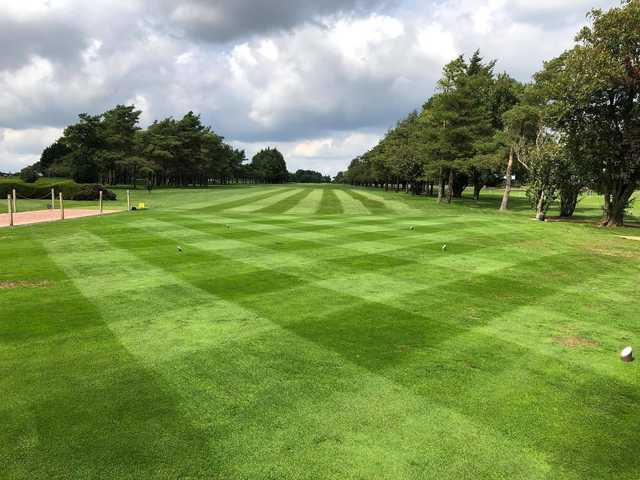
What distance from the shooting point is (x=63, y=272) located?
1292cm

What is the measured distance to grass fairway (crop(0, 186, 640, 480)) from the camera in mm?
4617

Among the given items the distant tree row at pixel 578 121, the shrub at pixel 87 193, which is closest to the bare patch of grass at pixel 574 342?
the distant tree row at pixel 578 121

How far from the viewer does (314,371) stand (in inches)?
261

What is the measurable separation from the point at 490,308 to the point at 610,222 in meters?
27.7

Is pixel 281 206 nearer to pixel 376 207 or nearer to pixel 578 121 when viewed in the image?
pixel 376 207

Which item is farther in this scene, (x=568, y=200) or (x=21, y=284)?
(x=568, y=200)

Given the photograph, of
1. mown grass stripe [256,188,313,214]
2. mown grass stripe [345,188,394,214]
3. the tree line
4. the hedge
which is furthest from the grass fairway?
the tree line

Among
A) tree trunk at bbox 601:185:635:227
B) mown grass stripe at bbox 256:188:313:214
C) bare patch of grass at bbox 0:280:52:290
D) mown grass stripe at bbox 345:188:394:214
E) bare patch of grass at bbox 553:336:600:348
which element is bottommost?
bare patch of grass at bbox 0:280:52:290

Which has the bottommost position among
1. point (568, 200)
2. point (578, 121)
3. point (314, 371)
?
point (314, 371)

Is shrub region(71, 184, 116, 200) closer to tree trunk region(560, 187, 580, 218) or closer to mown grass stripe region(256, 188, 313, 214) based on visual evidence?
mown grass stripe region(256, 188, 313, 214)

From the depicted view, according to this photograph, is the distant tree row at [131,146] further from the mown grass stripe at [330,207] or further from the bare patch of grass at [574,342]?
the bare patch of grass at [574,342]

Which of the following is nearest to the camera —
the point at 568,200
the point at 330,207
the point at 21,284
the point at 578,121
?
the point at 21,284

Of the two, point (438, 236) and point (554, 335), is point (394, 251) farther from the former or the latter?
point (554, 335)

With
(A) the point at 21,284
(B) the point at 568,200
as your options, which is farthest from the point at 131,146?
(A) the point at 21,284
